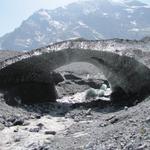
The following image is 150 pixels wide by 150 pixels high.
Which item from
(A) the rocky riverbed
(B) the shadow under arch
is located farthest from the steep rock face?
(A) the rocky riverbed

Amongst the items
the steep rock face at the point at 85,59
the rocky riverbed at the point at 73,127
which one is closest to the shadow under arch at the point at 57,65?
the steep rock face at the point at 85,59

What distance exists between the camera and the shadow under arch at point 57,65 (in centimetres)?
2944

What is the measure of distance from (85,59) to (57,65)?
1768 millimetres

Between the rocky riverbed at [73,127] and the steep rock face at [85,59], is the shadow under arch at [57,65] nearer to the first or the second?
the steep rock face at [85,59]

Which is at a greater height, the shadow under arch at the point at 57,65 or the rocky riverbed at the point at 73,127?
the shadow under arch at the point at 57,65

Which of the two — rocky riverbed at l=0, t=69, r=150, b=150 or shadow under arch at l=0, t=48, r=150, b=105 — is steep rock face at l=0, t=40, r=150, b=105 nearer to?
shadow under arch at l=0, t=48, r=150, b=105

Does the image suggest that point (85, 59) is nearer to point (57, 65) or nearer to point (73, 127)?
point (57, 65)

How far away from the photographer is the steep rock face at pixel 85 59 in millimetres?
29344

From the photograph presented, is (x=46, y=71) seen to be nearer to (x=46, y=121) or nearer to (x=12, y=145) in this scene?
(x=46, y=121)

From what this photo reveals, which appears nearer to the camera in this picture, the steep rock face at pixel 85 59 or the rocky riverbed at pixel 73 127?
the rocky riverbed at pixel 73 127

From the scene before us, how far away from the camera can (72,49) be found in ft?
99.1

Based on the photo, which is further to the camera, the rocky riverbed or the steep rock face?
the steep rock face

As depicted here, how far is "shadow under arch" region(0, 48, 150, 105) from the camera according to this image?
29438 millimetres

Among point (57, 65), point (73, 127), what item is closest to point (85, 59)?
point (57, 65)
